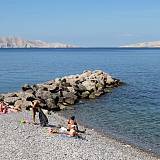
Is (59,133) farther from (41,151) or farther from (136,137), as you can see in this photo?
(136,137)

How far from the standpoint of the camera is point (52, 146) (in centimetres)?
2714

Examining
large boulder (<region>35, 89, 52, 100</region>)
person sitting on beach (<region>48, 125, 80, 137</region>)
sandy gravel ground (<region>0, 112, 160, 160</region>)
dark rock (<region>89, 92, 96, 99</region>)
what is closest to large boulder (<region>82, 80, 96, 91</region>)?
dark rock (<region>89, 92, 96, 99</region>)

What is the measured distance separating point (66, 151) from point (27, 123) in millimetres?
8981

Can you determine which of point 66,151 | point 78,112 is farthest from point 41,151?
point 78,112

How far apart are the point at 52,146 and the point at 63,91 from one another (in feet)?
94.4

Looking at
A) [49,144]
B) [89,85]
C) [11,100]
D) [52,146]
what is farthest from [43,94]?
[52,146]

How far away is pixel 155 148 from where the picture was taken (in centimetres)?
3294

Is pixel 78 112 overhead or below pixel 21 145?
below

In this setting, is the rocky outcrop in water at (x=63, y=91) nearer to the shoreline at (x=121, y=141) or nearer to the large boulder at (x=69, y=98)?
the large boulder at (x=69, y=98)

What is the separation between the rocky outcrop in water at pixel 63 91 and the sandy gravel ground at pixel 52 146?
40.7ft

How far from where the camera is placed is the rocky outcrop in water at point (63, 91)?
159 ft

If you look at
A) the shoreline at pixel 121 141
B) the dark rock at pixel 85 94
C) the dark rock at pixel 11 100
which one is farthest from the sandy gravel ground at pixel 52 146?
the dark rock at pixel 85 94

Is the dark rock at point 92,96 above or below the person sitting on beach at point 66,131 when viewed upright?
below

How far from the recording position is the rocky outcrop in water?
4836 cm
